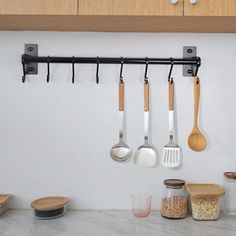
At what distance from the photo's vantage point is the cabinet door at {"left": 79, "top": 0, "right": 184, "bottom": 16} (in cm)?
97

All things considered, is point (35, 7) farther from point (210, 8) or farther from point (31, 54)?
point (210, 8)

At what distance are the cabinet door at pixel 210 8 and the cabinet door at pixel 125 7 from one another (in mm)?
62

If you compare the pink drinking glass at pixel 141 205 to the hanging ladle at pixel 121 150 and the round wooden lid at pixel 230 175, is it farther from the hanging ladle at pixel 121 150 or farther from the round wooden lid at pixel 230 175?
the round wooden lid at pixel 230 175

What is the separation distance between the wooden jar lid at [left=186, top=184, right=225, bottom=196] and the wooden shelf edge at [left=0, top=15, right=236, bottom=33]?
0.62 meters

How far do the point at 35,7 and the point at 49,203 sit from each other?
28.3 inches

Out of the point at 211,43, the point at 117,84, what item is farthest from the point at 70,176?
the point at 211,43

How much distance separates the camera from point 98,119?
49.1 inches

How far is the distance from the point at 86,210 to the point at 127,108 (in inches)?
18.1

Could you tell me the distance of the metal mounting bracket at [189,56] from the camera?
1.24 m

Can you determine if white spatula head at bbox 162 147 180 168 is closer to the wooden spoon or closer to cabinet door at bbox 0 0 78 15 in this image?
the wooden spoon

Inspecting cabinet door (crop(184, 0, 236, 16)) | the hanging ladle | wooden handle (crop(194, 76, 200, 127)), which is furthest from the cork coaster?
cabinet door (crop(184, 0, 236, 16))

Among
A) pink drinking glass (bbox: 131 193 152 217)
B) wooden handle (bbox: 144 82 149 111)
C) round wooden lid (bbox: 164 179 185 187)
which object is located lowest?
pink drinking glass (bbox: 131 193 152 217)

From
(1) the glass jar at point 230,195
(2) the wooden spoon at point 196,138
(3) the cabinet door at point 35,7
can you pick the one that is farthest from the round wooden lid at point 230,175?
(3) the cabinet door at point 35,7

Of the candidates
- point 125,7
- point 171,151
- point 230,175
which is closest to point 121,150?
point 171,151
